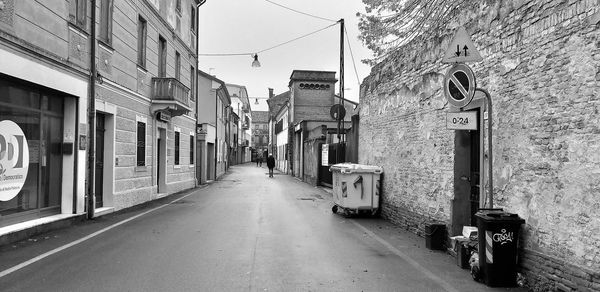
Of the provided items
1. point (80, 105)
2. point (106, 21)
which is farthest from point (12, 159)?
point (106, 21)

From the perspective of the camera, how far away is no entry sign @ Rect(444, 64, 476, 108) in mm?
5992

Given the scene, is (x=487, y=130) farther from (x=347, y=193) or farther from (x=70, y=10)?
(x=70, y=10)

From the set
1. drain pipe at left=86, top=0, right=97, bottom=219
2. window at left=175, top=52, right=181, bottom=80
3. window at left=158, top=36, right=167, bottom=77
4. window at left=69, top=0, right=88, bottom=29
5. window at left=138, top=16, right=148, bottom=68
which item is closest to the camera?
window at left=69, top=0, right=88, bottom=29

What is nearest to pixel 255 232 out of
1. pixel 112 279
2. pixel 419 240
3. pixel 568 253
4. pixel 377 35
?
pixel 419 240

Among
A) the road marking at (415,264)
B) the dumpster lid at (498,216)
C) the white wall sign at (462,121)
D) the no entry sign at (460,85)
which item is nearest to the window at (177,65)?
the road marking at (415,264)

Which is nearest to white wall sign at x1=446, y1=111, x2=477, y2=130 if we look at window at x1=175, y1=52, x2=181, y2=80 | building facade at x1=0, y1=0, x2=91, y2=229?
building facade at x1=0, y1=0, x2=91, y2=229

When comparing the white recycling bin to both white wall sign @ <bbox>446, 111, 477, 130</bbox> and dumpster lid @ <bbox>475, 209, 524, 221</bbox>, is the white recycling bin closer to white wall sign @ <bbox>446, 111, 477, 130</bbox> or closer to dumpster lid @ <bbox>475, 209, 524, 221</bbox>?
white wall sign @ <bbox>446, 111, 477, 130</bbox>

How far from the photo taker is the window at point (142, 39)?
50.6ft

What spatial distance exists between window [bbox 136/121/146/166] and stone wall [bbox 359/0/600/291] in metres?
9.68

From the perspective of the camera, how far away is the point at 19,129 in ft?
28.2

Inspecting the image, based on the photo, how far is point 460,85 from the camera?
617cm

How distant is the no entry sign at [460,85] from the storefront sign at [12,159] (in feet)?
23.4

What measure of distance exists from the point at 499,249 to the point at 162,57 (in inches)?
603

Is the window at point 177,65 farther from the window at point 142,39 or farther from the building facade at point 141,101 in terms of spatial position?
the window at point 142,39
